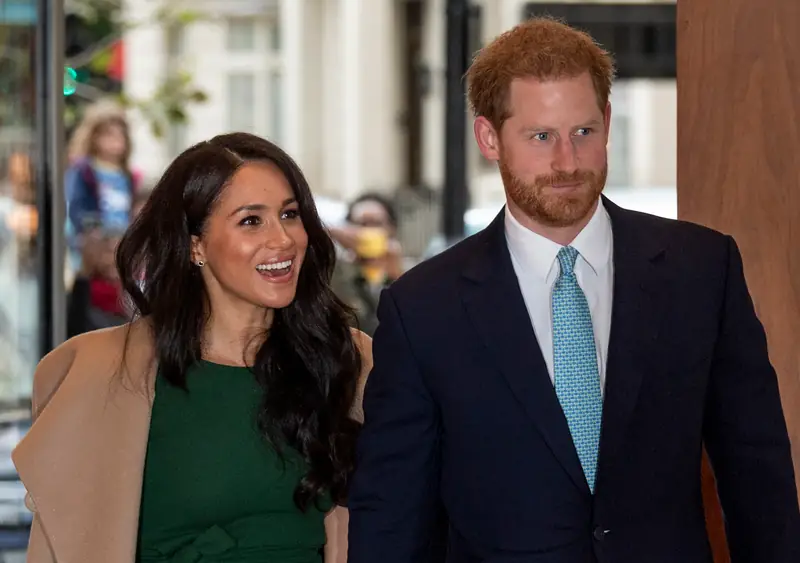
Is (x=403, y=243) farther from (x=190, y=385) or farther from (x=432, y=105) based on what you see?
(x=190, y=385)

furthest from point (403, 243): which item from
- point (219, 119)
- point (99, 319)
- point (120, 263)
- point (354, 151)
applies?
point (120, 263)

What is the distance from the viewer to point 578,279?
2.24 meters

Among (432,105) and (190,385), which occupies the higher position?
(432,105)

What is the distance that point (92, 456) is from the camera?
8.81 ft

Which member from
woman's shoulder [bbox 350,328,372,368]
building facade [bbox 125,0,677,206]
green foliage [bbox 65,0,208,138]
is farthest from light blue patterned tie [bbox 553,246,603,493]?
building facade [bbox 125,0,677,206]

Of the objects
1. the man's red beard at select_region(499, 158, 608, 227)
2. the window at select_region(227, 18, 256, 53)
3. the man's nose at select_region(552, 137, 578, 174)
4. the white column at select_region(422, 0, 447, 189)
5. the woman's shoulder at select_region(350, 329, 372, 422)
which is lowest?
the woman's shoulder at select_region(350, 329, 372, 422)

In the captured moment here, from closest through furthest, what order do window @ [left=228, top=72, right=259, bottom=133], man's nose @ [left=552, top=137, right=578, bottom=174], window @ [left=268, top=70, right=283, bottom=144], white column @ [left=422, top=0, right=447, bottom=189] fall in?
man's nose @ [left=552, top=137, right=578, bottom=174], white column @ [left=422, top=0, right=447, bottom=189], window @ [left=228, top=72, right=259, bottom=133], window @ [left=268, top=70, right=283, bottom=144]

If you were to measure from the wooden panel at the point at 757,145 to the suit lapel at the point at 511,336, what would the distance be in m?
0.63

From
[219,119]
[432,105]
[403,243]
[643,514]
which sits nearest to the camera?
[643,514]

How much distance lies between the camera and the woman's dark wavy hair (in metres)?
2.71

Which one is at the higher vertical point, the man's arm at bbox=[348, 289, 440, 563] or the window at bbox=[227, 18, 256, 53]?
the window at bbox=[227, 18, 256, 53]

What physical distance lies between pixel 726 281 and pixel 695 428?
0.24 metres

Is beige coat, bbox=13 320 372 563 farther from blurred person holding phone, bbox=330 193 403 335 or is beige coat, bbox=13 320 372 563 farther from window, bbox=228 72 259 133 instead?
window, bbox=228 72 259 133

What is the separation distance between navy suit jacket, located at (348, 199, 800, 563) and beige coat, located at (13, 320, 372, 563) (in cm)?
54
